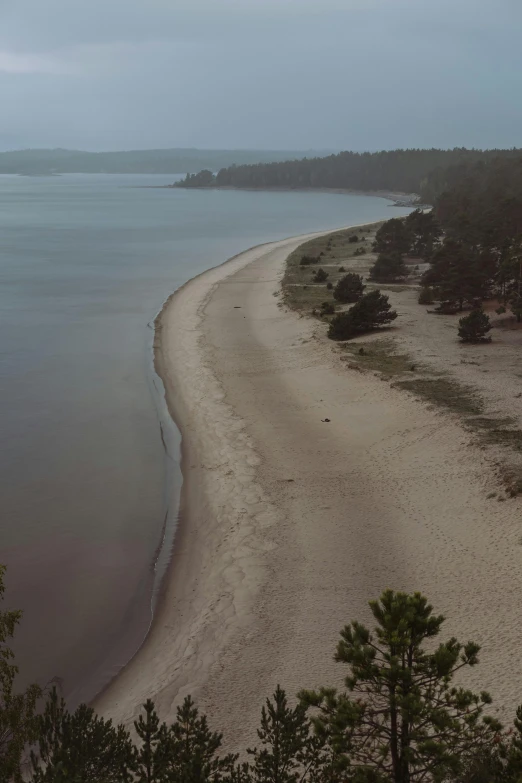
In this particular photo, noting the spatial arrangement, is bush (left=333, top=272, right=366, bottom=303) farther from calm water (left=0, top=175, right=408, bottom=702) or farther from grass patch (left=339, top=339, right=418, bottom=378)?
calm water (left=0, top=175, right=408, bottom=702)

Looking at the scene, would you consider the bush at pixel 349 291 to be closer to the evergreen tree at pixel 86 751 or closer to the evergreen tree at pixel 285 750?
the evergreen tree at pixel 285 750

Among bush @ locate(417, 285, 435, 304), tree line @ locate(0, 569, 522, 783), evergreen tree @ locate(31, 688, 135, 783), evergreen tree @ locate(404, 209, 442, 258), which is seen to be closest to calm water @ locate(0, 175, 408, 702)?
evergreen tree @ locate(31, 688, 135, 783)

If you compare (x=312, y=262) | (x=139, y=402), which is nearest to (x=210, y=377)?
(x=139, y=402)

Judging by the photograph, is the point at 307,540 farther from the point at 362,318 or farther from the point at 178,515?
the point at 362,318

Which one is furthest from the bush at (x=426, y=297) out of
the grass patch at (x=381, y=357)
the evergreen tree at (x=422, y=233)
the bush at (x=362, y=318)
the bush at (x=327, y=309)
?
the evergreen tree at (x=422, y=233)

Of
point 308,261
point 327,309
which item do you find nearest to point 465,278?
point 327,309
